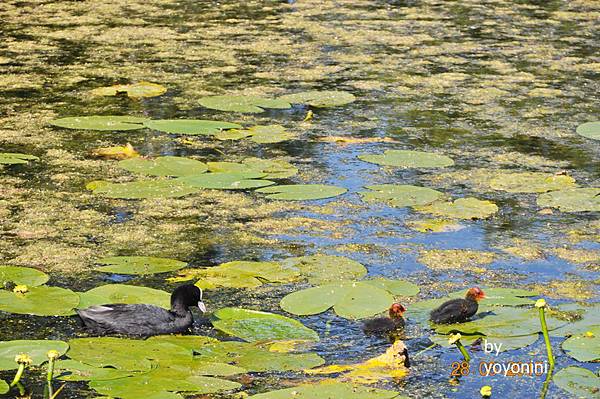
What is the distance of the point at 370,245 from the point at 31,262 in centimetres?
113

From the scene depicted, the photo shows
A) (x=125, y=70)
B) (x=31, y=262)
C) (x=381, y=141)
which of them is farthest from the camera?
(x=125, y=70)

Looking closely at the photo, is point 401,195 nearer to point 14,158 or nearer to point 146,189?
point 146,189

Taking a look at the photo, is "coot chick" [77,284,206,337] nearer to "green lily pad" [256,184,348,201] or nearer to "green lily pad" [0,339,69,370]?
"green lily pad" [0,339,69,370]

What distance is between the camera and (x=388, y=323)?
10.4 ft

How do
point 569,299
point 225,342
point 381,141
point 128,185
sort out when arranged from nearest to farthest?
point 225,342 < point 569,299 < point 128,185 < point 381,141

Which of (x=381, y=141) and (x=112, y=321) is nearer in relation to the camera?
(x=112, y=321)

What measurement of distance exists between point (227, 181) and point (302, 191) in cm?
31

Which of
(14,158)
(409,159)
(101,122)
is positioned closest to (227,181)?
(409,159)

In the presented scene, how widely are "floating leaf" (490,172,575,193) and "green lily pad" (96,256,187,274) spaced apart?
4.94 ft

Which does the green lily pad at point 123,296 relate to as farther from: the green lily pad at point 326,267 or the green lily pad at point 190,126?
the green lily pad at point 190,126

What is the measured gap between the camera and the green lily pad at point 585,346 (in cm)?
295

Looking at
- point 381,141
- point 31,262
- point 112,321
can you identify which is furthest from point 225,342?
point 381,141

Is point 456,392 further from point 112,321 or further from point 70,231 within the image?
point 70,231

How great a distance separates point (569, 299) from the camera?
3459mm
